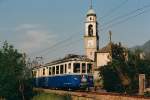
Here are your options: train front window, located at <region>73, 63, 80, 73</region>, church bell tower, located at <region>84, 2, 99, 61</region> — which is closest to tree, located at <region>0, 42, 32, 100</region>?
train front window, located at <region>73, 63, 80, 73</region>

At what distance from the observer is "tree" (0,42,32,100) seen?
5194 cm

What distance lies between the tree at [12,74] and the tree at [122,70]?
12.5m

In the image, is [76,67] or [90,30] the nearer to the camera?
[76,67]

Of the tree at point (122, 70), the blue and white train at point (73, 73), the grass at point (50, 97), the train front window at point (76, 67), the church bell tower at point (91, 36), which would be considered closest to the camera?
the grass at point (50, 97)

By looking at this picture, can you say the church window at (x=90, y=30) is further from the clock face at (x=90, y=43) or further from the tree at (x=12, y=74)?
the tree at (x=12, y=74)

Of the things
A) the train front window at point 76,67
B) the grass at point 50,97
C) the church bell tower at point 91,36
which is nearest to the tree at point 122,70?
the train front window at point 76,67

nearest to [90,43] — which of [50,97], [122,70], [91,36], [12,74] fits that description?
[91,36]

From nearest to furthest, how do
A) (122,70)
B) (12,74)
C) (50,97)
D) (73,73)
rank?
(73,73) → (50,97) → (122,70) → (12,74)

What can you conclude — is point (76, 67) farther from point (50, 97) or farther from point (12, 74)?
point (12, 74)

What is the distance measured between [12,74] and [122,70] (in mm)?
18118

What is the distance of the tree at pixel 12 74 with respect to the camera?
51.9 m

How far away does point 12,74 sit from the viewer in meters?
54.1

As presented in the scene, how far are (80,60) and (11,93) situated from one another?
19.4 m

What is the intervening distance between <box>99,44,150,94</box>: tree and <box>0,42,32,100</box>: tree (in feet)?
41.0
